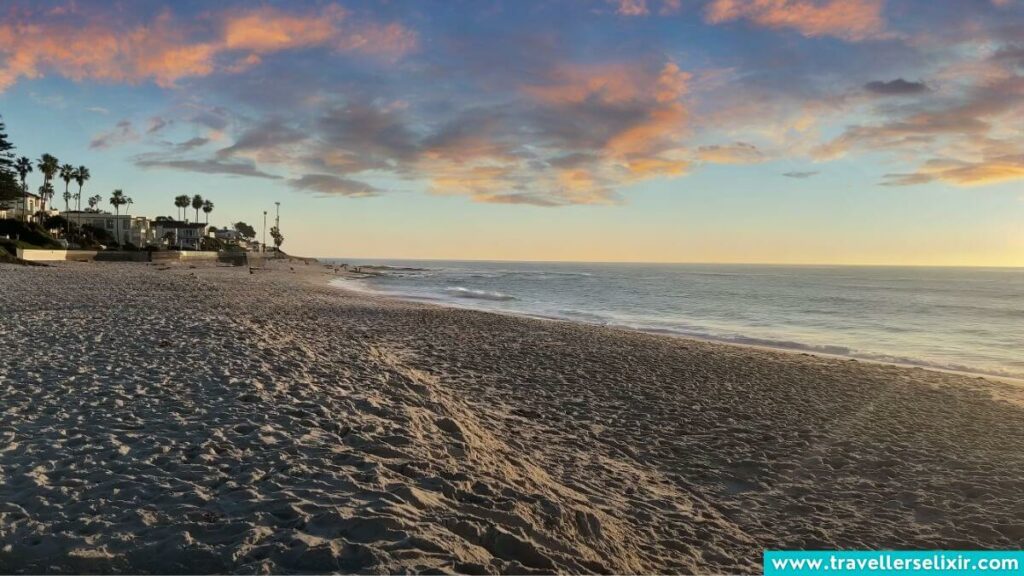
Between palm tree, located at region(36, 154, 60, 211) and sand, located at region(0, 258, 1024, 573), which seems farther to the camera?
palm tree, located at region(36, 154, 60, 211)

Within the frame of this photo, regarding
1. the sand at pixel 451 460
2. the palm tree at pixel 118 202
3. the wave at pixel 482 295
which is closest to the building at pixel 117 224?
the palm tree at pixel 118 202

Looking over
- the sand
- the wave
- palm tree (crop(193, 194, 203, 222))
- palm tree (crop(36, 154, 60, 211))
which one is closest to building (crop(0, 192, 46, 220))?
palm tree (crop(36, 154, 60, 211))

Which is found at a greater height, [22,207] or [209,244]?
[22,207]

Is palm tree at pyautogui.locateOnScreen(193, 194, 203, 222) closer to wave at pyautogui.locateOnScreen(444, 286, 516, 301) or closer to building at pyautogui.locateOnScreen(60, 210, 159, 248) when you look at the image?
building at pyautogui.locateOnScreen(60, 210, 159, 248)

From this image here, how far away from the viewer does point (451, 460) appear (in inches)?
280

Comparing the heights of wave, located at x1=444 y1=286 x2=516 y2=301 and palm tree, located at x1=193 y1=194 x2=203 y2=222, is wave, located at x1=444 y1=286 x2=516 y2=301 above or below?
below

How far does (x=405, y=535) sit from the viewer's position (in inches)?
192

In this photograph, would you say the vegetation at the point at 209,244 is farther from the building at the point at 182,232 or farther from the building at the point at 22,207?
the building at the point at 22,207

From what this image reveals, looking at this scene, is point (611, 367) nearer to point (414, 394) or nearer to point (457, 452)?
point (414, 394)

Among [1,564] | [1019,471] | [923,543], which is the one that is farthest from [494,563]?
[1019,471]

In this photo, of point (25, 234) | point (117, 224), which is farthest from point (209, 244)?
point (25, 234)

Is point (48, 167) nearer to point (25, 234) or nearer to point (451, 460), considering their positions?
point (25, 234)

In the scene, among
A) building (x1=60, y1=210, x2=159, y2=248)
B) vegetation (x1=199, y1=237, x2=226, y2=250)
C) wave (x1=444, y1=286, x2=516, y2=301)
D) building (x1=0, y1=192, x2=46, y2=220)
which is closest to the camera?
wave (x1=444, y1=286, x2=516, y2=301)

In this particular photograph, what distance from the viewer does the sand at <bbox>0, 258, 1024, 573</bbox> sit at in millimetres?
4879
